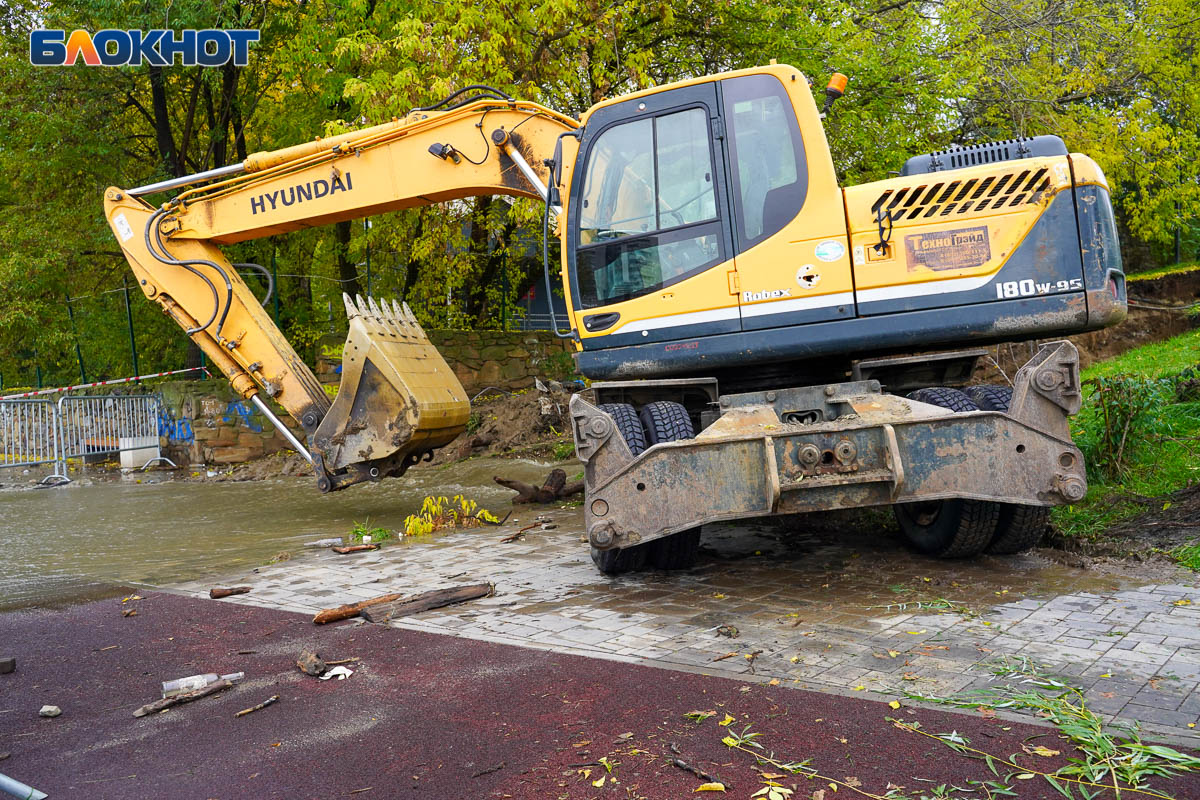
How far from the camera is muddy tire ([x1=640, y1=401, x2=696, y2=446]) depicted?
216 inches

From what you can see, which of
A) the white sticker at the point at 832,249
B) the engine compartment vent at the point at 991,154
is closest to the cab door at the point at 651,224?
the white sticker at the point at 832,249

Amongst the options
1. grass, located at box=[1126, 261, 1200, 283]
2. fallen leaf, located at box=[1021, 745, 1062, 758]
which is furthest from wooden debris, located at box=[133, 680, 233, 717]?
grass, located at box=[1126, 261, 1200, 283]

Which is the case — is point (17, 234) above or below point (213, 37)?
below

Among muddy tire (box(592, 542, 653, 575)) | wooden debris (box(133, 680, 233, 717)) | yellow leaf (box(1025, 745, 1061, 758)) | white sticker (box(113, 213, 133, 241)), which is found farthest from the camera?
white sticker (box(113, 213, 133, 241))

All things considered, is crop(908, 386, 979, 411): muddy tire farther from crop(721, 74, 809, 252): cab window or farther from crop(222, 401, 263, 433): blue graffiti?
crop(222, 401, 263, 433): blue graffiti

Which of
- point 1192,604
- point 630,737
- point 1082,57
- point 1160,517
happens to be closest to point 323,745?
point 630,737

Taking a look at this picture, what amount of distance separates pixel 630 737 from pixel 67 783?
197 cm

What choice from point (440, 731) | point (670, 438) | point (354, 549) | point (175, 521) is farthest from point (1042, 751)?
point (175, 521)

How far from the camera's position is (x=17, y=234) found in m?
15.7

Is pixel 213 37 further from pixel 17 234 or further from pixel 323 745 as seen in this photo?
pixel 323 745

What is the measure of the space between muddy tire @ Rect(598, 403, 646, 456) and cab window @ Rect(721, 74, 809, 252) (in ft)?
3.92

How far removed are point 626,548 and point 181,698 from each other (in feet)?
8.84

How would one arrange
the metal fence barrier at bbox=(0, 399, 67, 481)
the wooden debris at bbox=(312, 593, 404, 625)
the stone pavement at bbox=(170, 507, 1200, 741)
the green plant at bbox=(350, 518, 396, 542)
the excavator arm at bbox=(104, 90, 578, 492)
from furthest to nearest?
the metal fence barrier at bbox=(0, 399, 67, 481), the green plant at bbox=(350, 518, 396, 542), the excavator arm at bbox=(104, 90, 578, 492), the wooden debris at bbox=(312, 593, 404, 625), the stone pavement at bbox=(170, 507, 1200, 741)

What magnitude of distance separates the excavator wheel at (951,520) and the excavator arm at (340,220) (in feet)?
11.5
